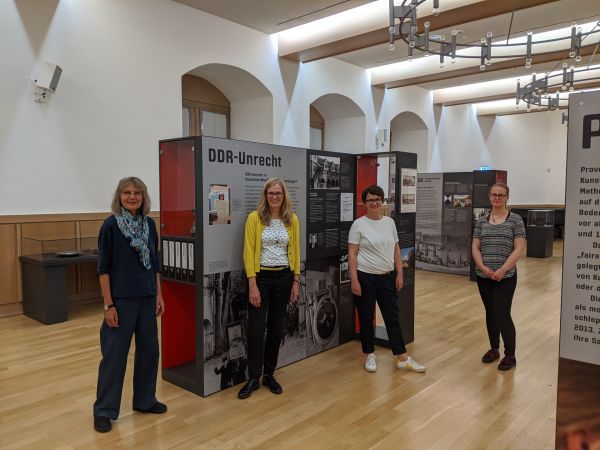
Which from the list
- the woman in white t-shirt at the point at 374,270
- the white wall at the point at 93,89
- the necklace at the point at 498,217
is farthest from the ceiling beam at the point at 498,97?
the woman in white t-shirt at the point at 374,270

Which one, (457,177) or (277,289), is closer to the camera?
(277,289)

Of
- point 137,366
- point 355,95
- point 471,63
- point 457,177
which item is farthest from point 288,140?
point 137,366

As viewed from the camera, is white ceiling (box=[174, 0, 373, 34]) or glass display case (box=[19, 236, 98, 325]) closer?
glass display case (box=[19, 236, 98, 325])

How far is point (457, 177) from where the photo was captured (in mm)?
9258

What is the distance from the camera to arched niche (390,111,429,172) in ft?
44.0

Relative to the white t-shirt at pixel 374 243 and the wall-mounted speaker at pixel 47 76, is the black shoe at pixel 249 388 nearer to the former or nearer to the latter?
the white t-shirt at pixel 374 243

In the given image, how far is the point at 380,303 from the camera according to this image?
4180 mm

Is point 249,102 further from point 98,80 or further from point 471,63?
point 471,63

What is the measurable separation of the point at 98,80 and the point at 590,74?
1049 cm

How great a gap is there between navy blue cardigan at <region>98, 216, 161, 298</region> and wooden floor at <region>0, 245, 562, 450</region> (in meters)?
0.94

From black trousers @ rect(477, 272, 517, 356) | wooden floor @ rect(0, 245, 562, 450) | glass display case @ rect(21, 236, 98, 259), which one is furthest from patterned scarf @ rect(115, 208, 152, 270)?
glass display case @ rect(21, 236, 98, 259)

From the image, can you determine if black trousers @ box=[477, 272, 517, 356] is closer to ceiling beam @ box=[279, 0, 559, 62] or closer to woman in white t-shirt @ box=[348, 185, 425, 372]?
woman in white t-shirt @ box=[348, 185, 425, 372]

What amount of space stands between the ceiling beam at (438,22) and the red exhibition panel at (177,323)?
5479 mm

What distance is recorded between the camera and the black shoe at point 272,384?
3745 millimetres
